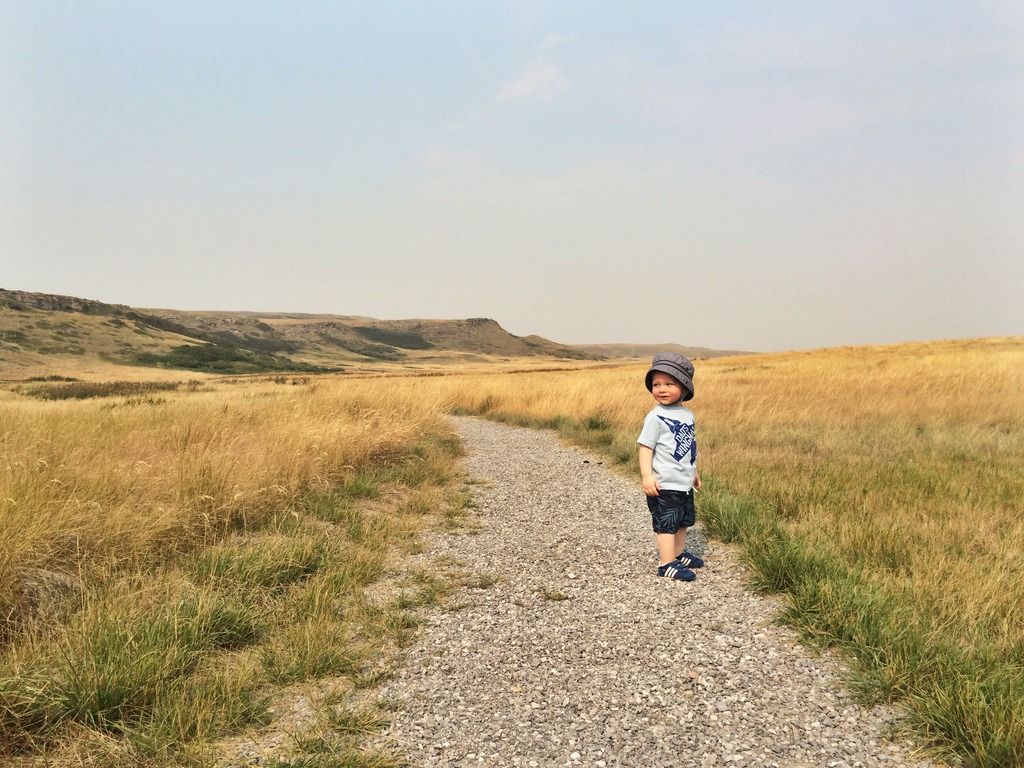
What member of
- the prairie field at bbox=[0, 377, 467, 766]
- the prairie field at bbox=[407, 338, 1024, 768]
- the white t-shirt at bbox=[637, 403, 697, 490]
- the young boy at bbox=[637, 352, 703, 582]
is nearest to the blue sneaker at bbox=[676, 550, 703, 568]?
the young boy at bbox=[637, 352, 703, 582]

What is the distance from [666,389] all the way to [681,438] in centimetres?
52

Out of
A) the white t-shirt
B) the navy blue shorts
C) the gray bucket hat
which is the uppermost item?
the gray bucket hat

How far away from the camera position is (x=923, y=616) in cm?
369

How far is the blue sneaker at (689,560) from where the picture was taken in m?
5.34

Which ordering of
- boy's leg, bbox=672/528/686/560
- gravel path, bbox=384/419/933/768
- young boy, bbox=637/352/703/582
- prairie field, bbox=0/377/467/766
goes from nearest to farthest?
gravel path, bbox=384/419/933/768 < prairie field, bbox=0/377/467/766 < young boy, bbox=637/352/703/582 < boy's leg, bbox=672/528/686/560

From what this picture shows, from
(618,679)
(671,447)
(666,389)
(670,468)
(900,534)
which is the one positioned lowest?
(618,679)

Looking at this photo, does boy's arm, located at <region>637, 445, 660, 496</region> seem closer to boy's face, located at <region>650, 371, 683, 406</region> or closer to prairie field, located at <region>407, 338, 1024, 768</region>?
boy's face, located at <region>650, 371, 683, 406</region>

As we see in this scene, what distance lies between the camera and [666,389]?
5.38 m

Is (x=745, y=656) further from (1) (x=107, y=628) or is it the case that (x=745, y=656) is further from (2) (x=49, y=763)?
(1) (x=107, y=628)

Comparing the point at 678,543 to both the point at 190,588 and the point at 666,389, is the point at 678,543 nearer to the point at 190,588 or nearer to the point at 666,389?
the point at 666,389

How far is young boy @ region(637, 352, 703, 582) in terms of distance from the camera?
16.9ft

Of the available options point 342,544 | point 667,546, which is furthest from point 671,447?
point 342,544

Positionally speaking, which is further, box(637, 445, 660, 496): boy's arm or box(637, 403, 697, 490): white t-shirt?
box(637, 403, 697, 490): white t-shirt

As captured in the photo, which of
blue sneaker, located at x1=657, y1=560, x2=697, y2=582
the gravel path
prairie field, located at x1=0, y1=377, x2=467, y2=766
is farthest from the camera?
blue sneaker, located at x1=657, y1=560, x2=697, y2=582
